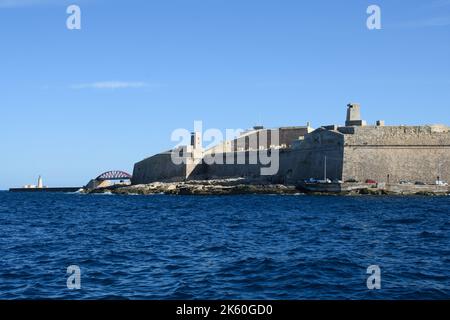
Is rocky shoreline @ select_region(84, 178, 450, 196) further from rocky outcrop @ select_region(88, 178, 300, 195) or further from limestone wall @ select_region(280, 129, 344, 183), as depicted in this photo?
limestone wall @ select_region(280, 129, 344, 183)

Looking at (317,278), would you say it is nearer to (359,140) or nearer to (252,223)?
(252,223)

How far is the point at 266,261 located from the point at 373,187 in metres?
36.9

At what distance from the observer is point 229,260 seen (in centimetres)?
1263

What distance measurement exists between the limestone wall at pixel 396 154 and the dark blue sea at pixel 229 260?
1107 inches

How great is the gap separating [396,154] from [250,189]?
43.0 feet

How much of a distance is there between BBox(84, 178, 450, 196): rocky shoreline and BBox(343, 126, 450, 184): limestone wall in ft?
7.53

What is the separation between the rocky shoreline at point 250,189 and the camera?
46969 mm

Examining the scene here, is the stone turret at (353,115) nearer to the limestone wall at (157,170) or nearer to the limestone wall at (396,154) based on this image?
the limestone wall at (396,154)

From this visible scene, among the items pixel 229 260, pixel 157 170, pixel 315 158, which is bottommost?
→ pixel 229 260

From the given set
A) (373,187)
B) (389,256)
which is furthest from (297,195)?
(389,256)
